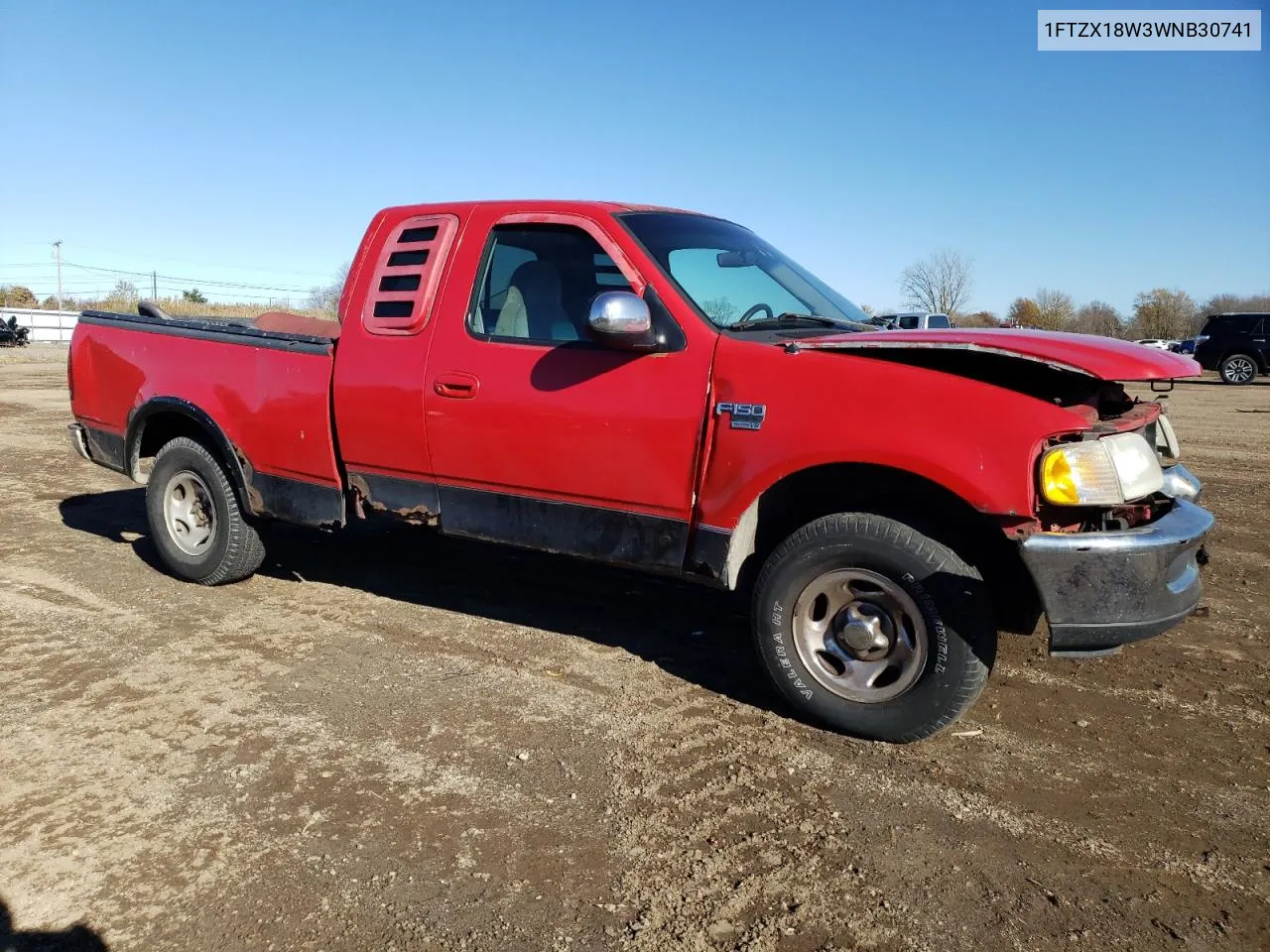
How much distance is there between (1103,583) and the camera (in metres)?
3.14

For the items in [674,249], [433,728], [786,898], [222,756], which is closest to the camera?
[786,898]

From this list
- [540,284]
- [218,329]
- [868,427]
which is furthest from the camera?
[218,329]

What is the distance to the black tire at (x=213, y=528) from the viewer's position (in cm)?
537

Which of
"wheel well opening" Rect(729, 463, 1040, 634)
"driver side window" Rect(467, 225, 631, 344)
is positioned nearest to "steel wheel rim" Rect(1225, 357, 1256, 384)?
"wheel well opening" Rect(729, 463, 1040, 634)

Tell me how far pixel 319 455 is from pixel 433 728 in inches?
69.9

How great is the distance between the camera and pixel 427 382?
4359 millimetres

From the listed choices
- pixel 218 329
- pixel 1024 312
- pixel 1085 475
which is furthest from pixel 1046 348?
pixel 1024 312

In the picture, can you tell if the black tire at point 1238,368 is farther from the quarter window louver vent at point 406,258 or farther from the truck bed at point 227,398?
the truck bed at point 227,398

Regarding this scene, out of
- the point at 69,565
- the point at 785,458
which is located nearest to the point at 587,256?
the point at 785,458

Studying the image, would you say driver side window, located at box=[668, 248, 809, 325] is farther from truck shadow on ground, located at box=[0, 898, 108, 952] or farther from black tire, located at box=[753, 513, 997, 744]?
truck shadow on ground, located at box=[0, 898, 108, 952]

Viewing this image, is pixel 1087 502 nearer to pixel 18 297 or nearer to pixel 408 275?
pixel 408 275

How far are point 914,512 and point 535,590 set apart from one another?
2.59 m

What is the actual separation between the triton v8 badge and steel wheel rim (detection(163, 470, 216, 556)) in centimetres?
343

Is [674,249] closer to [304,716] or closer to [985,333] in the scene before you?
[985,333]
